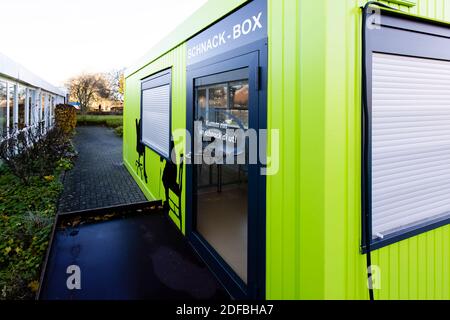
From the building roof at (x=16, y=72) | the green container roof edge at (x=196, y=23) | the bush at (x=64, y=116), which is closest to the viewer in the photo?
the green container roof edge at (x=196, y=23)

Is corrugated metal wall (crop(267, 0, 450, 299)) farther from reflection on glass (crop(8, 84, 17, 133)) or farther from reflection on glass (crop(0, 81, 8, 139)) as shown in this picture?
reflection on glass (crop(8, 84, 17, 133))

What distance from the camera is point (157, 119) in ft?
19.0

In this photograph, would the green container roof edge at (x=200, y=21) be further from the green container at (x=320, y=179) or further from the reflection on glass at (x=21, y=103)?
the reflection on glass at (x=21, y=103)

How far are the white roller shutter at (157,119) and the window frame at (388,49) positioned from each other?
138 inches

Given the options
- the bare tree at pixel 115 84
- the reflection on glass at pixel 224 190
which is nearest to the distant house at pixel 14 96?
the reflection on glass at pixel 224 190

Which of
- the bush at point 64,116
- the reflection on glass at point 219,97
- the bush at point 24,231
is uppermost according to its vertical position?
the bush at point 64,116

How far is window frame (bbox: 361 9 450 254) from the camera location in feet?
6.28

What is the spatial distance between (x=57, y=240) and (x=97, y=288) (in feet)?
5.01

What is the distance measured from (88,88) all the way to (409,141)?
136 feet

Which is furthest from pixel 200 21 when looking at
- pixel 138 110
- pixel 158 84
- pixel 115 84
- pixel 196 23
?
pixel 115 84

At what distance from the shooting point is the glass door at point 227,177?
258cm

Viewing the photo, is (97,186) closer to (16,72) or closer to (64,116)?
(16,72)

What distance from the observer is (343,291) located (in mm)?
1923
